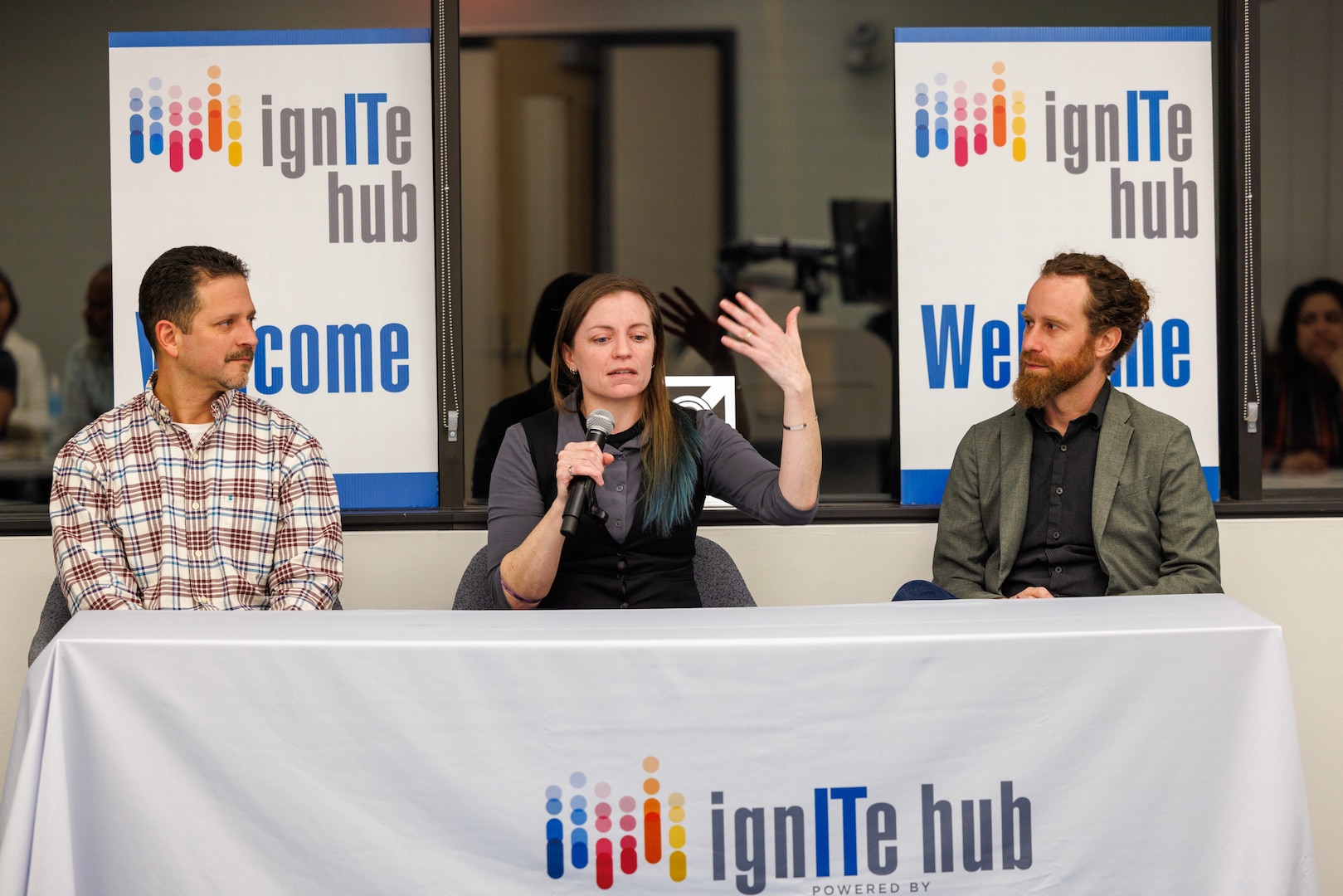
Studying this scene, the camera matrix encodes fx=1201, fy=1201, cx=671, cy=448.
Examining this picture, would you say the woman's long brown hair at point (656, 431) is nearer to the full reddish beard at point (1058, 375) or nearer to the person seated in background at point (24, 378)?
the full reddish beard at point (1058, 375)

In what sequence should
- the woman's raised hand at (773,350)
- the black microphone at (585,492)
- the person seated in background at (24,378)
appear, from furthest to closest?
1. the person seated in background at (24,378)
2. the woman's raised hand at (773,350)
3. the black microphone at (585,492)

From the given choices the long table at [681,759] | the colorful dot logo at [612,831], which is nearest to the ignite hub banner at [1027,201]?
the long table at [681,759]

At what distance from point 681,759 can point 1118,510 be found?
1.50 metres

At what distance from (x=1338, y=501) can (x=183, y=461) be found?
3.25 metres

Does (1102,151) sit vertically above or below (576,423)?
above

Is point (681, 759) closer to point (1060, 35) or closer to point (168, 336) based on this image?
point (168, 336)

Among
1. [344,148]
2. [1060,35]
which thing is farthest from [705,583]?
[1060,35]

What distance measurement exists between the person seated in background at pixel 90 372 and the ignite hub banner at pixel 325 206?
23 centimetres

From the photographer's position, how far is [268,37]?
3.55 m

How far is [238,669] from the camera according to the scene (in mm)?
1907

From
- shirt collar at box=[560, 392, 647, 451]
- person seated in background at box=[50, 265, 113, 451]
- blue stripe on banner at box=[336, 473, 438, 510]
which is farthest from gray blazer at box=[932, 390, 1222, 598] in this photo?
person seated in background at box=[50, 265, 113, 451]

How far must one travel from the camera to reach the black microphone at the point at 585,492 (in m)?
2.25

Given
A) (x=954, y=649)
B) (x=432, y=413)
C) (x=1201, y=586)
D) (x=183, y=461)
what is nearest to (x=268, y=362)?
(x=432, y=413)

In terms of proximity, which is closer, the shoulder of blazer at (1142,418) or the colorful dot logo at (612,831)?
the colorful dot logo at (612,831)
